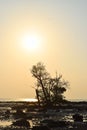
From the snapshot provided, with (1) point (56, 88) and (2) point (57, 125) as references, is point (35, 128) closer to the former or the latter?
(2) point (57, 125)

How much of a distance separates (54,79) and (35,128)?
156 feet

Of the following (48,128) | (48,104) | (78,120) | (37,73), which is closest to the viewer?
(48,128)

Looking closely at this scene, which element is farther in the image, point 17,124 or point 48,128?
point 17,124

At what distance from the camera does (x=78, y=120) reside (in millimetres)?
51438

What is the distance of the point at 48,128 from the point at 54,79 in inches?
1869

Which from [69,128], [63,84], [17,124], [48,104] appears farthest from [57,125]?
[63,84]

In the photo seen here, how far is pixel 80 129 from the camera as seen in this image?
38.9 m

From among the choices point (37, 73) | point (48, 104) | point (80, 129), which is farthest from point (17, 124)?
point (37, 73)

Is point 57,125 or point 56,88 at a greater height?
point 56,88

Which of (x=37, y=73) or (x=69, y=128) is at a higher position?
(x=37, y=73)

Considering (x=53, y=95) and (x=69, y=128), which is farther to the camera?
(x=53, y=95)

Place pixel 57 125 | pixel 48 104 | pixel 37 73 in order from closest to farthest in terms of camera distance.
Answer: pixel 57 125 → pixel 48 104 → pixel 37 73

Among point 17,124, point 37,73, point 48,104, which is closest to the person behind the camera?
point 17,124

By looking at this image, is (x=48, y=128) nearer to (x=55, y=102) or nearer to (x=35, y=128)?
(x=35, y=128)
